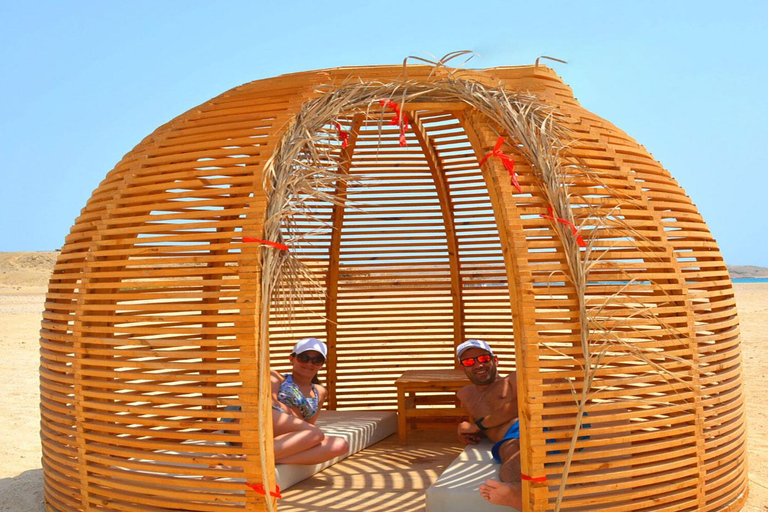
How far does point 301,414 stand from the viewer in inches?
230

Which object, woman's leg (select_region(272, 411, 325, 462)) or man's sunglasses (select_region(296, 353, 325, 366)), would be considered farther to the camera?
man's sunglasses (select_region(296, 353, 325, 366))

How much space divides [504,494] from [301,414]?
2.14 meters

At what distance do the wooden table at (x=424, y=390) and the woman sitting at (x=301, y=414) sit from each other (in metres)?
0.92

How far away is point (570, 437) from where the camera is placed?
3982 mm

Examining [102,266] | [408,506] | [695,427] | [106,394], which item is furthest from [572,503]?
[102,266]

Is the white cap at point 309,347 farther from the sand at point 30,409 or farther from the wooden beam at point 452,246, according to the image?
the sand at point 30,409

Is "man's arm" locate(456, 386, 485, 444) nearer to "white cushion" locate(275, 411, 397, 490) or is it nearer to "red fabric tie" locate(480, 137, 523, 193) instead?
"white cushion" locate(275, 411, 397, 490)

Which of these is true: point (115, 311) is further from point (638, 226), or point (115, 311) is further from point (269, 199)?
point (638, 226)

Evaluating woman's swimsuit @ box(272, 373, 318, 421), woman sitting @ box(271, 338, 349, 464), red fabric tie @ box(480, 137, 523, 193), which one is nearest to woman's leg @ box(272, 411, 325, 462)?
woman sitting @ box(271, 338, 349, 464)

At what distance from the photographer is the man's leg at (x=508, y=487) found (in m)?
4.20

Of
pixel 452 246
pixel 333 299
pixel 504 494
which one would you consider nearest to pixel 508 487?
pixel 504 494

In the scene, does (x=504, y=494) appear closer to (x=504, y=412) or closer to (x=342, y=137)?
(x=504, y=412)

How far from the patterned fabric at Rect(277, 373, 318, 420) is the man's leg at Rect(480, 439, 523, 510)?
73.3 inches

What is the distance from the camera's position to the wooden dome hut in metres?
3.98
